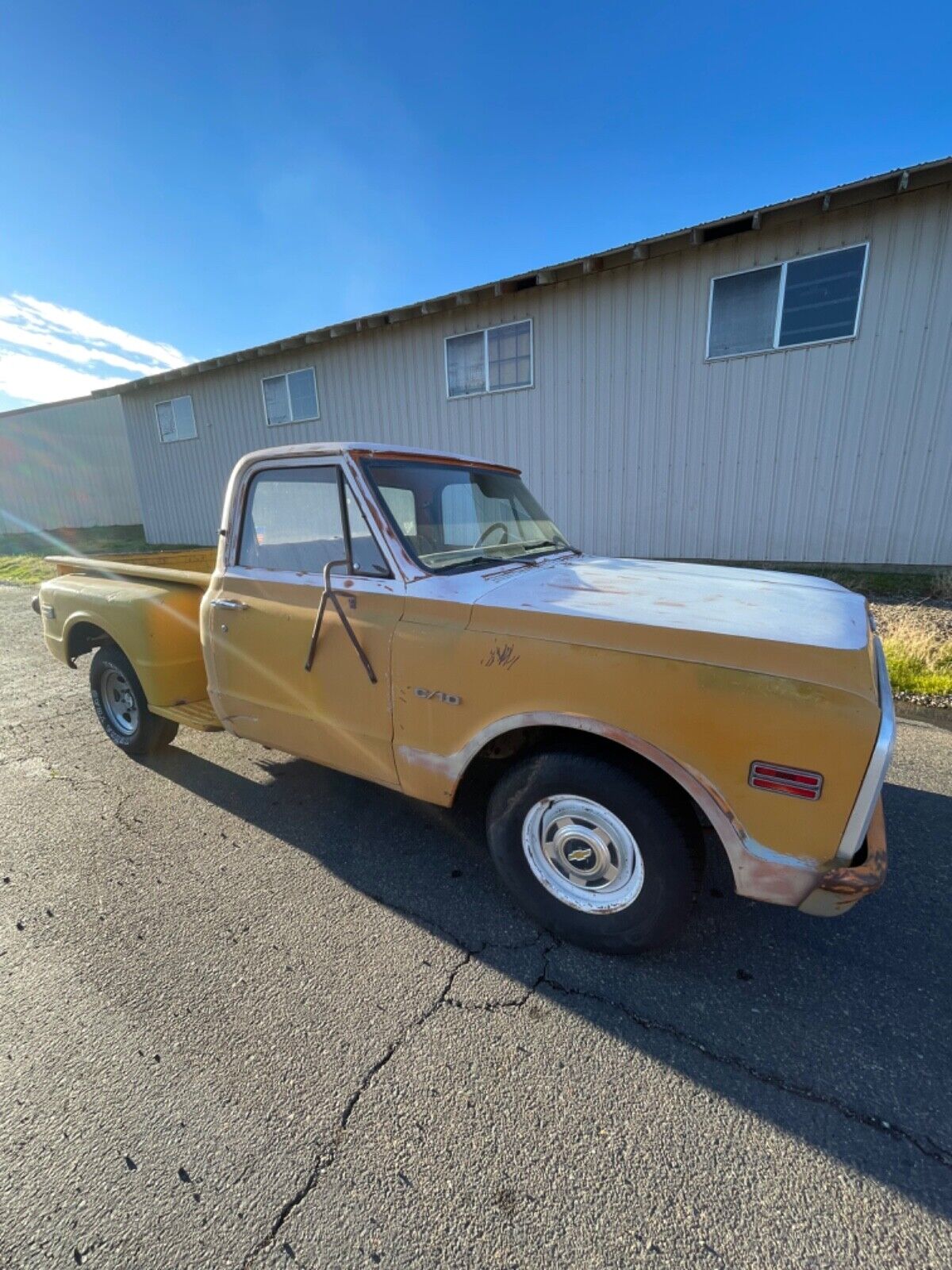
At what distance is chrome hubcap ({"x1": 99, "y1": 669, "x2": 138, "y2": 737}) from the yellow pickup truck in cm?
53

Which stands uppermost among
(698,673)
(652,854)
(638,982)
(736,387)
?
(736,387)

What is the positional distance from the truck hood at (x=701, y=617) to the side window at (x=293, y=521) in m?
0.95

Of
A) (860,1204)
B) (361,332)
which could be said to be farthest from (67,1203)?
(361,332)

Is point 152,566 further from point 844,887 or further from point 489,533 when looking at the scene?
point 844,887

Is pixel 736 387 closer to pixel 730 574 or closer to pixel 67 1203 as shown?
pixel 730 574

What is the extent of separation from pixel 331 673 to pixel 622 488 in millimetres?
7564

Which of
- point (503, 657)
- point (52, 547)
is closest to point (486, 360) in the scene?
point (503, 657)

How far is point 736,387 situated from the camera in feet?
25.7

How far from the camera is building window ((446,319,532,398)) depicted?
917 cm

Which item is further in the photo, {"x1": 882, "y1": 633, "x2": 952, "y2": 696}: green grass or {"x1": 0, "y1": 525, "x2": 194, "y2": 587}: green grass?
{"x1": 0, "y1": 525, "x2": 194, "y2": 587}: green grass

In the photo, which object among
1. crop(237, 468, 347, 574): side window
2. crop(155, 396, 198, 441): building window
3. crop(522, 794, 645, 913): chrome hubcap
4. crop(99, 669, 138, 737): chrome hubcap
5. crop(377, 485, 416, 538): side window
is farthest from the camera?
crop(155, 396, 198, 441): building window

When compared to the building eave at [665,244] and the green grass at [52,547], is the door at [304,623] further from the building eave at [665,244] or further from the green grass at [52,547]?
the green grass at [52,547]

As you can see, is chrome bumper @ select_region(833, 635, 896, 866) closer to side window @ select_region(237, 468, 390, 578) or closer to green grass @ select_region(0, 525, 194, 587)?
side window @ select_region(237, 468, 390, 578)

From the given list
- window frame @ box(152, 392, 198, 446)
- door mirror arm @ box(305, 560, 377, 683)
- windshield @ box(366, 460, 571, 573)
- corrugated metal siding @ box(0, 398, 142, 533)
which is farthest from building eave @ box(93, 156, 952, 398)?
corrugated metal siding @ box(0, 398, 142, 533)
